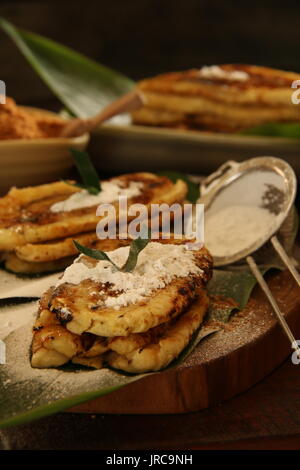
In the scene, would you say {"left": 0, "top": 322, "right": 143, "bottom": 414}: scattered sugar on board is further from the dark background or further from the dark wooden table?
the dark background

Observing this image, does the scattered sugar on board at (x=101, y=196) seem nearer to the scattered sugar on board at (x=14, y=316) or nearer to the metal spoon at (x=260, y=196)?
the metal spoon at (x=260, y=196)

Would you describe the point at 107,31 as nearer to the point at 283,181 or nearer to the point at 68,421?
the point at 283,181

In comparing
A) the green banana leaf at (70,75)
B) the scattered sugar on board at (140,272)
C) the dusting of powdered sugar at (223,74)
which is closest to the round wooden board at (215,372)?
the scattered sugar on board at (140,272)

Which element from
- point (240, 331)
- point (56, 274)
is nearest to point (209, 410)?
point (240, 331)

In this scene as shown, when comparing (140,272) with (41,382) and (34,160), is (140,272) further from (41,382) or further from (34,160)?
(34,160)

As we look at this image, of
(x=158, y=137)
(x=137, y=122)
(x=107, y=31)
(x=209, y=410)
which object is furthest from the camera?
(x=107, y=31)

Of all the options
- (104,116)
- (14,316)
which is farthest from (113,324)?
(104,116)

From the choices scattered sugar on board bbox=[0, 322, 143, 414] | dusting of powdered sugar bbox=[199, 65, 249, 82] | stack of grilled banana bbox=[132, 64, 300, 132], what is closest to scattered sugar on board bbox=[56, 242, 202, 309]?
scattered sugar on board bbox=[0, 322, 143, 414]
